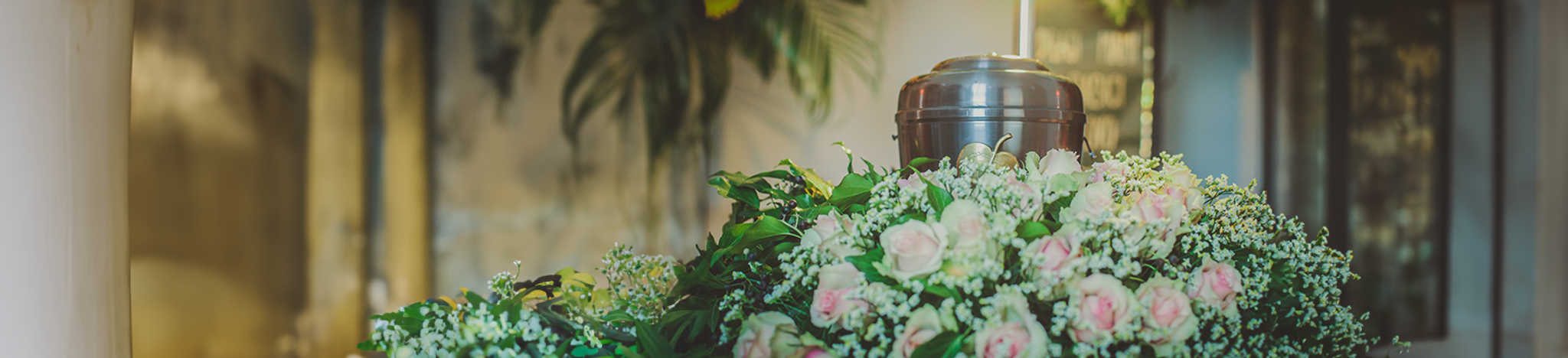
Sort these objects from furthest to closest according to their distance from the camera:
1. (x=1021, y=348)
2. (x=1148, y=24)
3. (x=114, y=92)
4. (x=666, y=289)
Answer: (x=1148, y=24) → (x=114, y=92) → (x=666, y=289) → (x=1021, y=348)

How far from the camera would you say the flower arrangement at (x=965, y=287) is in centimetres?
58

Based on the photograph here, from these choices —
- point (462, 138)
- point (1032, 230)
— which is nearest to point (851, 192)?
point (1032, 230)

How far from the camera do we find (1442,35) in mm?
2379

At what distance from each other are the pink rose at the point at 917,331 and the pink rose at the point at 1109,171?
0.26 m

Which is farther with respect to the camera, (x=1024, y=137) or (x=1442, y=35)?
(x=1442, y=35)

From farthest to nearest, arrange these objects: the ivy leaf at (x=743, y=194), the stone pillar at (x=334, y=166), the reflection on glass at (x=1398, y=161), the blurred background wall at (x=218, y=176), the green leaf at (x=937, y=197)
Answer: the reflection on glass at (x=1398, y=161) → the stone pillar at (x=334, y=166) → the blurred background wall at (x=218, y=176) → the ivy leaf at (x=743, y=194) → the green leaf at (x=937, y=197)

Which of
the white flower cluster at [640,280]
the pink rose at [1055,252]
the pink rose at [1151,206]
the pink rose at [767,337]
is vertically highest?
the pink rose at [1151,206]

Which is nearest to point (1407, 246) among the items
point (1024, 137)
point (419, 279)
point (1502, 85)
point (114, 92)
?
point (1502, 85)

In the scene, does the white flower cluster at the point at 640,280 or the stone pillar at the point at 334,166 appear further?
the stone pillar at the point at 334,166

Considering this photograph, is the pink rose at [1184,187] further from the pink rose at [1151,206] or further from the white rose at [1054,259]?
the white rose at [1054,259]

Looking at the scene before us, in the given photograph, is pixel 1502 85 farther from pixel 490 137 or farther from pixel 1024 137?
pixel 490 137

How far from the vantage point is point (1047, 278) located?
58cm

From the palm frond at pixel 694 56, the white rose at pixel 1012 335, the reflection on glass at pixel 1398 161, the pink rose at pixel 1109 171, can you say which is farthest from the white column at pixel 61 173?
the reflection on glass at pixel 1398 161

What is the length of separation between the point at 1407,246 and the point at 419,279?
2712 millimetres
